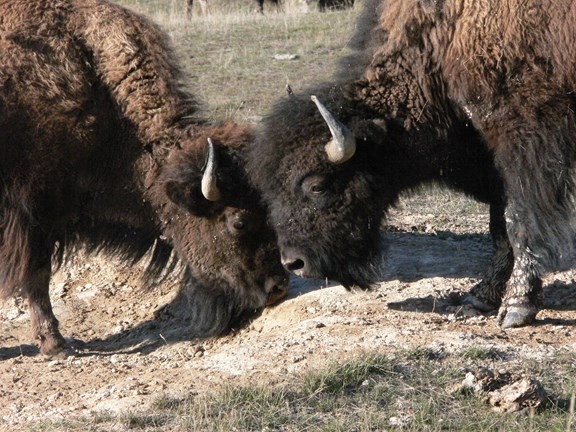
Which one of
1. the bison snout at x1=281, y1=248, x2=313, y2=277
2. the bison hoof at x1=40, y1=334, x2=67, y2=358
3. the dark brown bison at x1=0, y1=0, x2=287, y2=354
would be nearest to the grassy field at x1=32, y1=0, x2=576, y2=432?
the bison snout at x1=281, y1=248, x2=313, y2=277

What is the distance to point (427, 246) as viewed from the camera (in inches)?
308

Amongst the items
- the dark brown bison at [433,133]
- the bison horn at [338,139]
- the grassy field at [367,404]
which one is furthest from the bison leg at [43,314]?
the bison horn at [338,139]

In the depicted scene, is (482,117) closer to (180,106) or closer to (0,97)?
(180,106)

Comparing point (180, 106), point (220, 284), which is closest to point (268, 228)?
point (220, 284)

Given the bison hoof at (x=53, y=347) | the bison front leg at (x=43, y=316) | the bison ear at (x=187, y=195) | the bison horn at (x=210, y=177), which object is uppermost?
the bison horn at (x=210, y=177)

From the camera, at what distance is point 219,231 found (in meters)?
6.62

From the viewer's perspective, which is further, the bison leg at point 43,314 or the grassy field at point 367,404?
the bison leg at point 43,314

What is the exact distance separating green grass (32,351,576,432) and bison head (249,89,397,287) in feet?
3.29

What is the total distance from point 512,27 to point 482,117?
528 millimetres

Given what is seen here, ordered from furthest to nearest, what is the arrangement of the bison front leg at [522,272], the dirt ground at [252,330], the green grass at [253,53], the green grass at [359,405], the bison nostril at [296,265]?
the green grass at [253,53] < the bison nostril at [296,265] < the bison front leg at [522,272] < the dirt ground at [252,330] < the green grass at [359,405]

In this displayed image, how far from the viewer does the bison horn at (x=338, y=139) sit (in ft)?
18.5

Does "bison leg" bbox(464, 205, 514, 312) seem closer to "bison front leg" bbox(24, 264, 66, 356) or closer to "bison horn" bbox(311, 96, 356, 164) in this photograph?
"bison horn" bbox(311, 96, 356, 164)

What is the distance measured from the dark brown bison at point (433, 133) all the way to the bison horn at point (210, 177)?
0.26m

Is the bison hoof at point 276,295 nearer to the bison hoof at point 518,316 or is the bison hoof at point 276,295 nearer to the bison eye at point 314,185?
the bison eye at point 314,185
